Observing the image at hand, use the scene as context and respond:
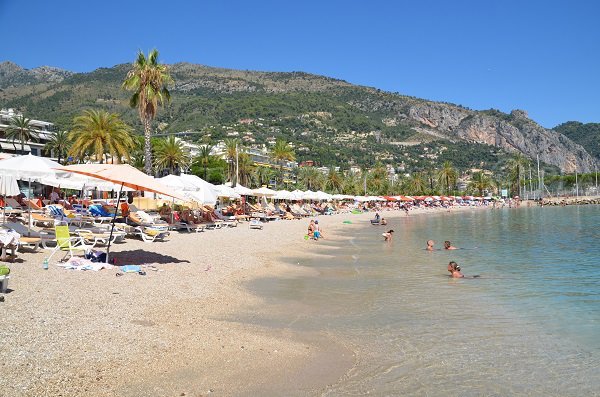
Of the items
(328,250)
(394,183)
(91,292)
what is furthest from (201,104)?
(91,292)

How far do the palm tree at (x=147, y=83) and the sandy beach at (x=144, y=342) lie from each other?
17.0 m

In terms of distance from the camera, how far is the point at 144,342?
5941 millimetres

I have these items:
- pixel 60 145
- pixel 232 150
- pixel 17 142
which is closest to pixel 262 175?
pixel 232 150

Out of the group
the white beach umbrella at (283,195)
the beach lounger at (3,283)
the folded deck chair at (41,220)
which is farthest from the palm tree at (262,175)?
the beach lounger at (3,283)

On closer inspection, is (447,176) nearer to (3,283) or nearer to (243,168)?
(243,168)

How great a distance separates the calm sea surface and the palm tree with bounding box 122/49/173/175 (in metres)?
14.6

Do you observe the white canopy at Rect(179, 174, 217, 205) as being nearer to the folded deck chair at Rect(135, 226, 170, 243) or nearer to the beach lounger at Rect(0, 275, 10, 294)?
the folded deck chair at Rect(135, 226, 170, 243)

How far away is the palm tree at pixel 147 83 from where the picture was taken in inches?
1011

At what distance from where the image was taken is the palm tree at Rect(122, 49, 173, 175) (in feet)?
84.2

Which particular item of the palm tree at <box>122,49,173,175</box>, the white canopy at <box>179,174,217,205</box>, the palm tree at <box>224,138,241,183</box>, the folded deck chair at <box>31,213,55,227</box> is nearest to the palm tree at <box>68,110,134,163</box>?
the palm tree at <box>122,49,173,175</box>

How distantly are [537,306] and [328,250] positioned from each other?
35.3 ft

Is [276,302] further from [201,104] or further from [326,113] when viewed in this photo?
[326,113]

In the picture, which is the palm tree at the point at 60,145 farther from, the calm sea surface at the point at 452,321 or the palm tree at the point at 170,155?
the calm sea surface at the point at 452,321

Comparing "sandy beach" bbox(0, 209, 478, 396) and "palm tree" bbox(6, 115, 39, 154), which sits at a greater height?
"palm tree" bbox(6, 115, 39, 154)
